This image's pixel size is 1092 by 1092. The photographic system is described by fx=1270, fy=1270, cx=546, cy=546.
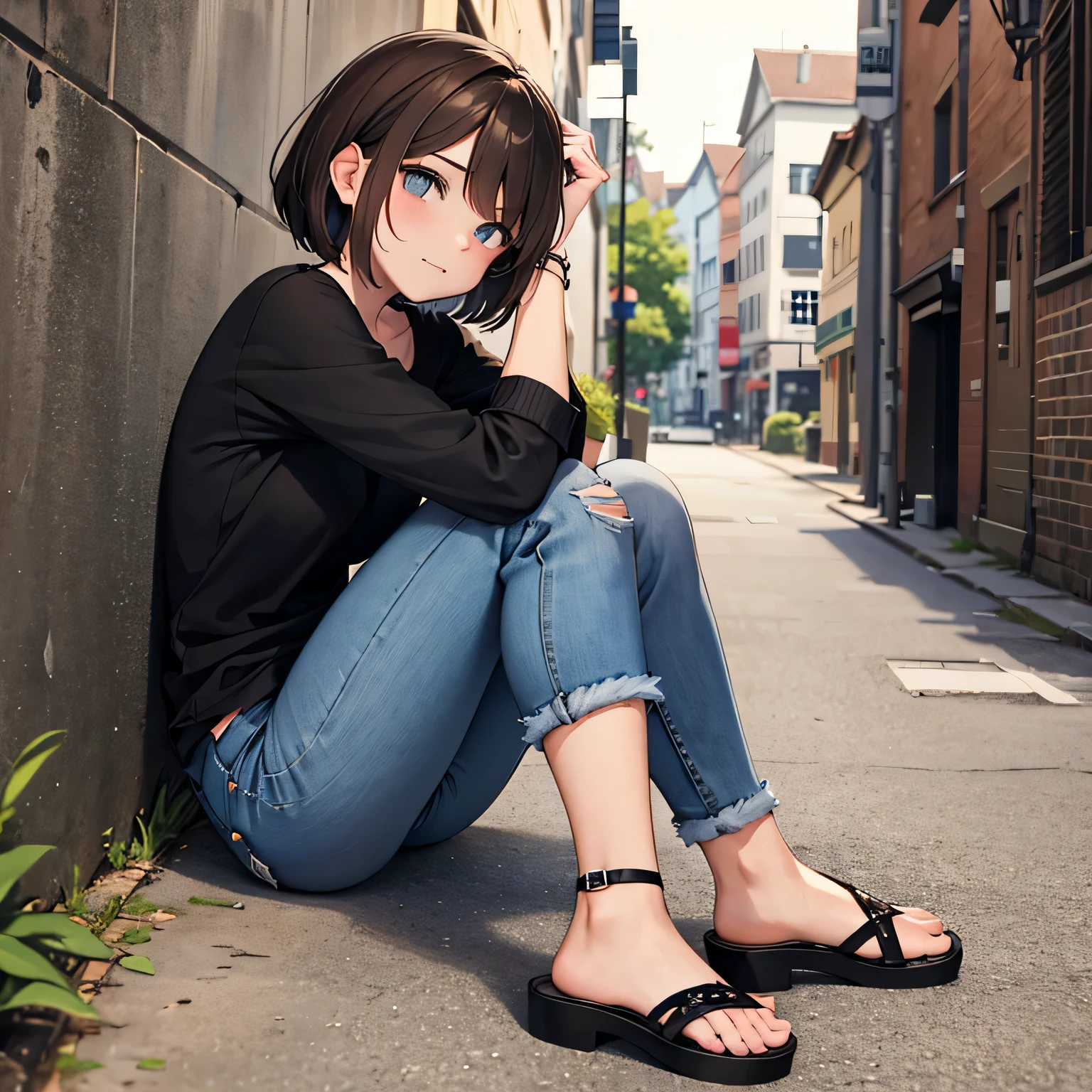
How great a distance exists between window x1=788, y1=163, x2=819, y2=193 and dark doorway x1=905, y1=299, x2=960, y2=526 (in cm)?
2837

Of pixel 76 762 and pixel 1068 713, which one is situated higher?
pixel 76 762

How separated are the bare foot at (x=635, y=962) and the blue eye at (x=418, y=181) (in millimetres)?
1108

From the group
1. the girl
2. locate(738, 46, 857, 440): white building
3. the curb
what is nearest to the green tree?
locate(738, 46, 857, 440): white building

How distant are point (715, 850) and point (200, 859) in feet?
3.43

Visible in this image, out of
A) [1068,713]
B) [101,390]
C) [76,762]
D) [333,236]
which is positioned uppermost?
[333,236]

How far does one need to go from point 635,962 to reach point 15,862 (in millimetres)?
842

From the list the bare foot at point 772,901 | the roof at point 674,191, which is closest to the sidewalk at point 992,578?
the bare foot at point 772,901

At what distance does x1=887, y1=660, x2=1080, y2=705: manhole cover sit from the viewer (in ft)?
16.6

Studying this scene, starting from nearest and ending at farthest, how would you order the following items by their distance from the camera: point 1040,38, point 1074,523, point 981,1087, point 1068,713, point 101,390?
point 981,1087
point 101,390
point 1068,713
point 1074,523
point 1040,38

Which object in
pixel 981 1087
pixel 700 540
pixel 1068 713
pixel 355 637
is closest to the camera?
pixel 981 1087

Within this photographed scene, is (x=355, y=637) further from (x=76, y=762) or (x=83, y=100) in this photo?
(x=83, y=100)

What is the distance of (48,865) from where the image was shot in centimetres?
197

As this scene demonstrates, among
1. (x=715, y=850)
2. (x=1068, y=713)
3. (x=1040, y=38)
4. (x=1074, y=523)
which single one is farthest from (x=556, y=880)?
(x=1040, y=38)

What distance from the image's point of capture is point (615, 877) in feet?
5.69
